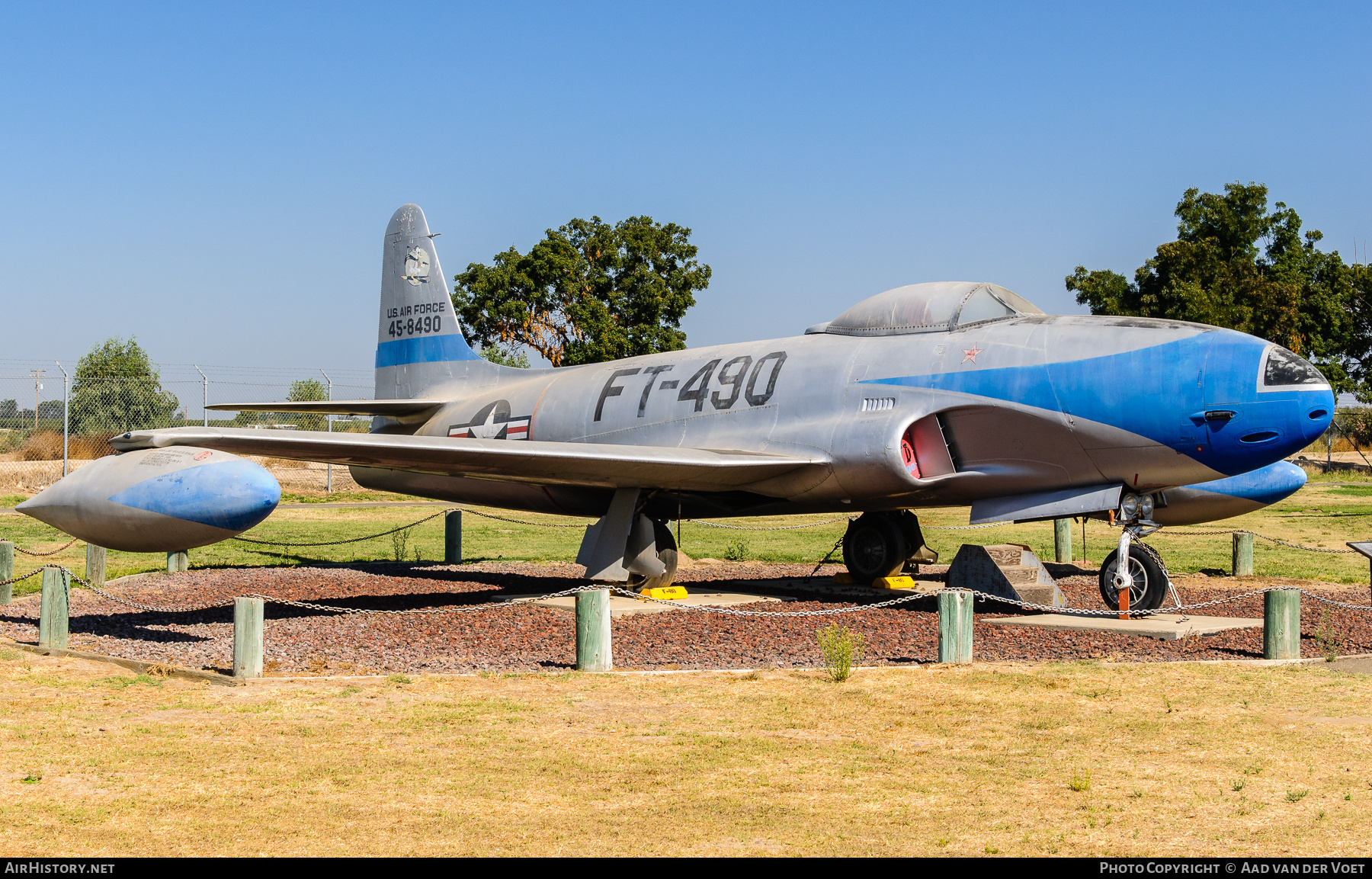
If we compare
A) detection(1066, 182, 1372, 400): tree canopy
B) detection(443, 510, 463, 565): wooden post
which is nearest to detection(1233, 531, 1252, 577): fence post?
detection(443, 510, 463, 565): wooden post

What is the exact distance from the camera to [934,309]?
1334 cm

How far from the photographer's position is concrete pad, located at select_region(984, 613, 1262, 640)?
11320mm

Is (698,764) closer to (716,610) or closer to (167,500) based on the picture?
(716,610)

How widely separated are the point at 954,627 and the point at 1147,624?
297 centimetres

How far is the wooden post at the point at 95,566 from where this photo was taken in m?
15.5

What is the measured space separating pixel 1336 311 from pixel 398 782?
4975 cm

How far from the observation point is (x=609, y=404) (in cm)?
1559

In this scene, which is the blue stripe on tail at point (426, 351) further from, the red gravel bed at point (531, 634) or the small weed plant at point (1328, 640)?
the small weed plant at point (1328, 640)

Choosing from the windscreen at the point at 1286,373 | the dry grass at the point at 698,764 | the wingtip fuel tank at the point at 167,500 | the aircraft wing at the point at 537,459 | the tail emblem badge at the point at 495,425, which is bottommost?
the dry grass at the point at 698,764

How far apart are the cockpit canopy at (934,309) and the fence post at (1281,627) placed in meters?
4.20

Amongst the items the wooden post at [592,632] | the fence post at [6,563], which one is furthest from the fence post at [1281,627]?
the fence post at [6,563]

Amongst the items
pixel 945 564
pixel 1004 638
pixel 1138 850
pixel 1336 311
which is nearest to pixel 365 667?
pixel 1004 638

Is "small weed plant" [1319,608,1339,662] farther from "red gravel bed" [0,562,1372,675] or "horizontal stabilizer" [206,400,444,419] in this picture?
"horizontal stabilizer" [206,400,444,419]
